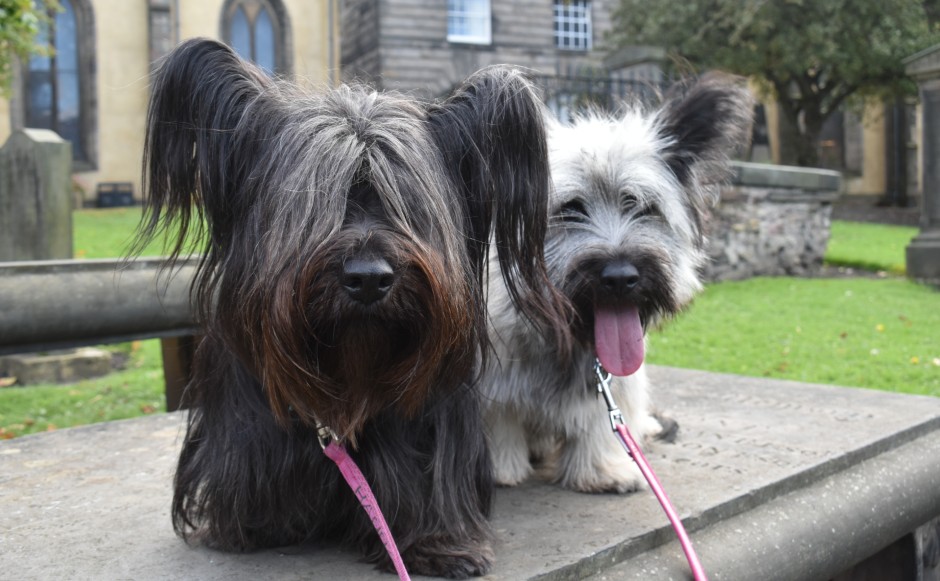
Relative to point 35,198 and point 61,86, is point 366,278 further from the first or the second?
point 61,86

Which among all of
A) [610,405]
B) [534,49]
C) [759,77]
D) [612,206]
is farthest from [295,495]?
[534,49]

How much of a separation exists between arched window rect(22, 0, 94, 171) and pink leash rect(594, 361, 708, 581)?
25839 mm

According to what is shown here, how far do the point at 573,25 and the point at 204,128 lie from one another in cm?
2982

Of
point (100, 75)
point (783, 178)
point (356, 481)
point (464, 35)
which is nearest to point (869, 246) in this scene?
point (783, 178)

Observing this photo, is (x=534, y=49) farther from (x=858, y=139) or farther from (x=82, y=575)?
(x=82, y=575)

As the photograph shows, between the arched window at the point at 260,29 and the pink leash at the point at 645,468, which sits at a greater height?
the arched window at the point at 260,29

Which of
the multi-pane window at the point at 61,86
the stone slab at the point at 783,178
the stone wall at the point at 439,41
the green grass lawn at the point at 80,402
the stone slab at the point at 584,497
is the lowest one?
the green grass lawn at the point at 80,402

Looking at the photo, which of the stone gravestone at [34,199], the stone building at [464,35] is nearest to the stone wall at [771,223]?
the stone gravestone at [34,199]

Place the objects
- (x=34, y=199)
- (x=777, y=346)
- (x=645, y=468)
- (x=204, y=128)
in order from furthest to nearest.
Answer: (x=777, y=346) < (x=34, y=199) < (x=645, y=468) < (x=204, y=128)

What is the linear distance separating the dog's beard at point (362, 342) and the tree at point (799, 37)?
813 inches

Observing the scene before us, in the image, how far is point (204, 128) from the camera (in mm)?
1999

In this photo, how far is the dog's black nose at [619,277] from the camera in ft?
8.39

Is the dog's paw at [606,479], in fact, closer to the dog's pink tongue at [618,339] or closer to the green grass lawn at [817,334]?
the dog's pink tongue at [618,339]

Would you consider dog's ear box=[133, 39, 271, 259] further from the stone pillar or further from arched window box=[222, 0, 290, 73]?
arched window box=[222, 0, 290, 73]
